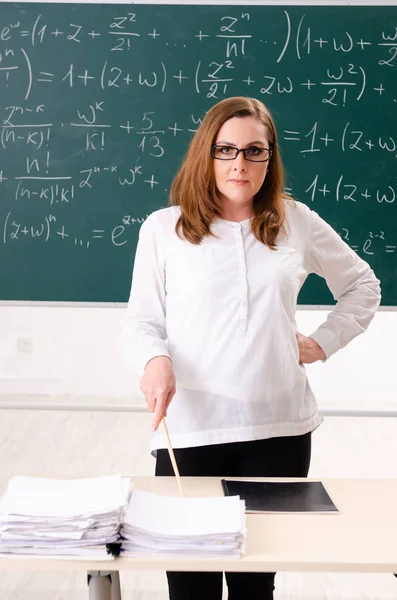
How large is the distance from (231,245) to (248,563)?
2.43 ft

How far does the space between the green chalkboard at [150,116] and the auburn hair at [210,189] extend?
1.95 metres

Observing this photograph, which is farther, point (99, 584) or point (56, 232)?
point (56, 232)

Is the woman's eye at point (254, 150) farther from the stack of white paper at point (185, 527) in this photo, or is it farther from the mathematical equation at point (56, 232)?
the mathematical equation at point (56, 232)

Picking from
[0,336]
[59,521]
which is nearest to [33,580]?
[59,521]

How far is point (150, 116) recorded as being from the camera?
364 cm

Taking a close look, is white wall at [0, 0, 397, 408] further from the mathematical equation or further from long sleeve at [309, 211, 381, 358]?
long sleeve at [309, 211, 381, 358]

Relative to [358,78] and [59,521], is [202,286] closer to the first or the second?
[59,521]

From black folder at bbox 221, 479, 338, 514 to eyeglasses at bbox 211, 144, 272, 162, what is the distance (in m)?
0.71

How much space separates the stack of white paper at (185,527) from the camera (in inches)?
48.8

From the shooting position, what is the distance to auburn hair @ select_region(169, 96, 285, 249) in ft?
5.53

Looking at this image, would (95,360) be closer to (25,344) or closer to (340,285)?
(25,344)

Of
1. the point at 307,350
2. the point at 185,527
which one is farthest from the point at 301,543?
the point at 307,350

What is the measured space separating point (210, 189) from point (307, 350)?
47 cm

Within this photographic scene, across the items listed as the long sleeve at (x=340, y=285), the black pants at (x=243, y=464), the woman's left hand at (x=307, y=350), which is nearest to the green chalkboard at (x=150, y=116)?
the long sleeve at (x=340, y=285)
